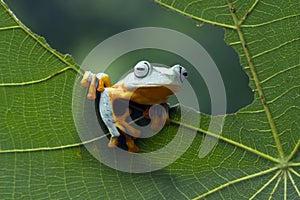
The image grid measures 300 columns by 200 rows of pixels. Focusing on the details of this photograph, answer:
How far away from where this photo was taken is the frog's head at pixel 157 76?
2053mm

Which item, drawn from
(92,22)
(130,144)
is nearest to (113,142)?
(130,144)

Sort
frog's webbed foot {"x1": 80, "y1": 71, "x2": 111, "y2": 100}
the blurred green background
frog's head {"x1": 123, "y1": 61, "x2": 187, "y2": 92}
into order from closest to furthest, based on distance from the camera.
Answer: frog's head {"x1": 123, "y1": 61, "x2": 187, "y2": 92} → frog's webbed foot {"x1": 80, "y1": 71, "x2": 111, "y2": 100} → the blurred green background

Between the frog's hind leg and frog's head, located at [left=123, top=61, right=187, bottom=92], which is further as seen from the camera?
the frog's hind leg

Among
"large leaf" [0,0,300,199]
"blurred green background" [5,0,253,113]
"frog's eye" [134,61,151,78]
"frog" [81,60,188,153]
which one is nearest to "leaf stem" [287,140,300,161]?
"large leaf" [0,0,300,199]

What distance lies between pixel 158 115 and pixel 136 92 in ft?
0.32

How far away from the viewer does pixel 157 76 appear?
2062mm

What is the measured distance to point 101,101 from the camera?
2148mm

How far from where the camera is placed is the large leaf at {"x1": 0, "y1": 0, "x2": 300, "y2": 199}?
7.14 feet

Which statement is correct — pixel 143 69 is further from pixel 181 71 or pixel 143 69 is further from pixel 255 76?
pixel 255 76

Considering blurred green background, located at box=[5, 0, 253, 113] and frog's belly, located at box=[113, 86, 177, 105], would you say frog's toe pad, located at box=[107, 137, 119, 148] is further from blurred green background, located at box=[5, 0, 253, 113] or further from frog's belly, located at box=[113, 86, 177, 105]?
blurred green background, located at box=[5, 0, 253, 113]

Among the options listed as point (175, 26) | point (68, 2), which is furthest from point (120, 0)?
point (175, 26)

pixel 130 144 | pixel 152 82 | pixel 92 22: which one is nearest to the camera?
pixel 152 82

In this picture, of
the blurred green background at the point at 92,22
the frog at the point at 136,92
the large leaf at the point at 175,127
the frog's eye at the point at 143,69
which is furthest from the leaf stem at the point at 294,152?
the blurred green background at the point at 92,22

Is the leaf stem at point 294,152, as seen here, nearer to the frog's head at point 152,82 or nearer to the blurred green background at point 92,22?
the frog's head at point 152,82
